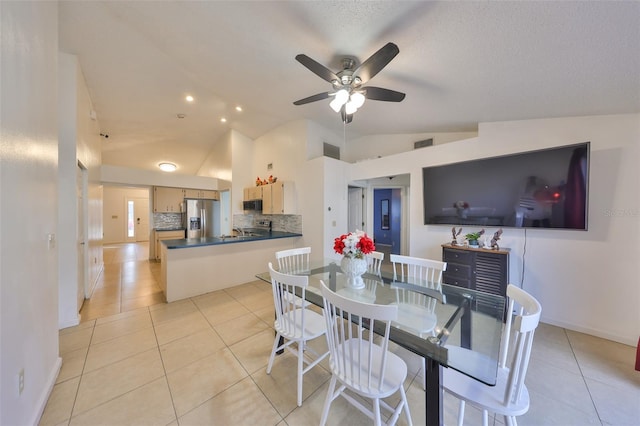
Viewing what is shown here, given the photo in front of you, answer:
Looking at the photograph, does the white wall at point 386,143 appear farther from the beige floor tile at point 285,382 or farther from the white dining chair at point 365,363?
the beige floor tile at point 285,382

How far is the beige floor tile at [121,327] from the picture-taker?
2.29 meters

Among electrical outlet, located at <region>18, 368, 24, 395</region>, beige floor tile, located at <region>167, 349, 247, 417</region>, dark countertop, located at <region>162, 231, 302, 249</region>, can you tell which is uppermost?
dark countertop, located at <region>162, 231, 302, 249</region>

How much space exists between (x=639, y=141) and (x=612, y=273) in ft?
4.36

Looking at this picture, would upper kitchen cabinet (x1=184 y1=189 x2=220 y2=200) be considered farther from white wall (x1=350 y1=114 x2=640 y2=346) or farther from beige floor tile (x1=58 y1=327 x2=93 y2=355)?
white wall (x1=350 y1=114 x2=640 y2=346)

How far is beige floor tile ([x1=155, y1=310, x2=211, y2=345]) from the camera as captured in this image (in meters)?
2.31

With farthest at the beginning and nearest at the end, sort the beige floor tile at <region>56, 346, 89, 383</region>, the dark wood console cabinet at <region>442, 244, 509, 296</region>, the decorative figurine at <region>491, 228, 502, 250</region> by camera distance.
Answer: the decorative figurine at <region>491, 228, 502, 250</region>
the dark wood console cabinet at <region>442, 244, 509, 296</region>
the beige floor tile at <region>56, 346, 89, 383</region>

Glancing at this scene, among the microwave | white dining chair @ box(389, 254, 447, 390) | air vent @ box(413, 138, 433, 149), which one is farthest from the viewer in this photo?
the microwave

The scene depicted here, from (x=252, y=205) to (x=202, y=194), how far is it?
2215mm

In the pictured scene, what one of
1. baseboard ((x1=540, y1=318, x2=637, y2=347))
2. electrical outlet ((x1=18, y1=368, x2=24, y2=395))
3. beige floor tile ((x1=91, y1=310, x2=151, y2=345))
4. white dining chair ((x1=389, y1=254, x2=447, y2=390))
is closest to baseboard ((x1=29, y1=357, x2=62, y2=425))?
electrical outlet ((x1=18, y1=368, x2=24, y2=395))

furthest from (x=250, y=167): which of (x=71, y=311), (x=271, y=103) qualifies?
(x=71, y=311)

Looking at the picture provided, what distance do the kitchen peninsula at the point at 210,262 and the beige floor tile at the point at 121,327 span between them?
50cm

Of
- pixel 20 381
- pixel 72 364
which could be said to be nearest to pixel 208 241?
pixel 72 364

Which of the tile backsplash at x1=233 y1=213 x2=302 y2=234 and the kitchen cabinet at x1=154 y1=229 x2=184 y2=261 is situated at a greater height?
Answer: the tile backsplash at x1=233 y1=213 x2=302 y2=234

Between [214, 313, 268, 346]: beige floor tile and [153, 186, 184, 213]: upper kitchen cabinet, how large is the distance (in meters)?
4.74
